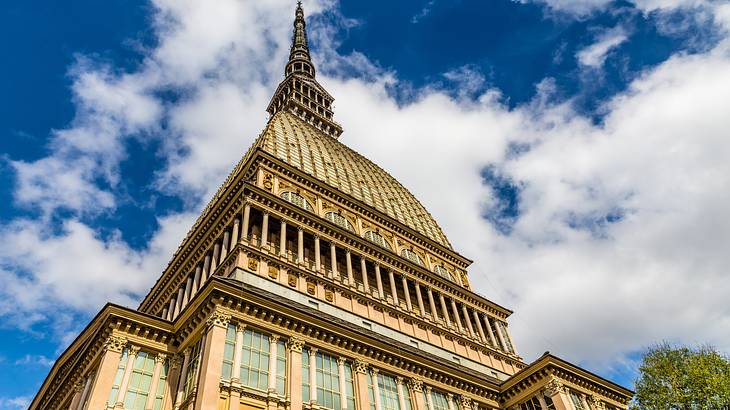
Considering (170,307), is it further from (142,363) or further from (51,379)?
(142,363)

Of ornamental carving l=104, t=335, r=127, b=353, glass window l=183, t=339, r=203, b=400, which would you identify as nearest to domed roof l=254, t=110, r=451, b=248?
glass window l=183, t=339, r=203, b=400

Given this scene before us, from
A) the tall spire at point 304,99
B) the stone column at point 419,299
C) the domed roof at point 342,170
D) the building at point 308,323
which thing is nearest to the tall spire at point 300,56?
the tall spire at point 304,99

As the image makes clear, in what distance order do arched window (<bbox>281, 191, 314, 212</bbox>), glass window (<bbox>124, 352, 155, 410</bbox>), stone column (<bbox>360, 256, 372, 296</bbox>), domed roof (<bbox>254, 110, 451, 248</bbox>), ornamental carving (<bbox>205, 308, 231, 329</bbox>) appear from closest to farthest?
glass window (<bbox>124, 352, 155, 410</bbox>), ornamental carving (<bbox>205, 308, 231, 329</bbox>), stone column (<bbox>360, 256, 372, 296</bbox>), arched window (<bbox>281, 191, 314, 212</bbox>), domed roof (<bbox>254, 110, 451, 248</bbox>)

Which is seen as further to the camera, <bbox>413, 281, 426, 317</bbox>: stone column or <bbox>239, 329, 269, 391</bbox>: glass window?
<bbox>413, 281, 426, 317</bbox>: stone column

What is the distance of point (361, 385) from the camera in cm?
3234

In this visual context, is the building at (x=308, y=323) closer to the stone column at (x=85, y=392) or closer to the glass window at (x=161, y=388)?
the glass window at (x=161, y=388)

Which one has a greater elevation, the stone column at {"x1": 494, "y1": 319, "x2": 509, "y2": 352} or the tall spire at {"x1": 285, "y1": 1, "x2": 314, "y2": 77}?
the tall spire at {"x1": 285, "y1": 1, "x2": 314, "y2": 77}

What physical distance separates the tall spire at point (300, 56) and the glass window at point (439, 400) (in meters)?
75.5

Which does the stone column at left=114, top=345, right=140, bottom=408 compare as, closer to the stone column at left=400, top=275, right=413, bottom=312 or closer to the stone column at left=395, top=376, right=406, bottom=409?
the stone column at left=395, top=376, right=406, bottom=409

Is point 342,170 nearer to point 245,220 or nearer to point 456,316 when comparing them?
point 456,316

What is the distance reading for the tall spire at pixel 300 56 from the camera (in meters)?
101

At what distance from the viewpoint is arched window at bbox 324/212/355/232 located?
50.9 metres

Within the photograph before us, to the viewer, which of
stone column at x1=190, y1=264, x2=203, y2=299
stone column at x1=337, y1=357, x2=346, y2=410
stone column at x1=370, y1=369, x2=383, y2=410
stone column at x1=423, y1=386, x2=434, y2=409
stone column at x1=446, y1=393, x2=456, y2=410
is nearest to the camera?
stone column at x1=337, y1=357, x2=346, y2=410

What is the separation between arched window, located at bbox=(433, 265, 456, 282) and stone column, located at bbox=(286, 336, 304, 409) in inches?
1191
